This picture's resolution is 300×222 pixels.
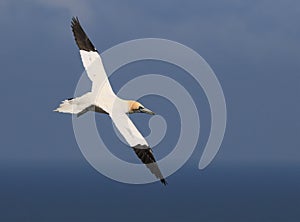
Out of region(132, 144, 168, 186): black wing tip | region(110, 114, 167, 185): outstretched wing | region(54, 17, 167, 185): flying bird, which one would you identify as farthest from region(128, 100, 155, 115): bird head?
region(132, 144, 168, 186): black wing tip

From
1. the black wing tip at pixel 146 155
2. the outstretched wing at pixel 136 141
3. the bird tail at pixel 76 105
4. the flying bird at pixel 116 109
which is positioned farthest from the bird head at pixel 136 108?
the bird tail at pixel 76 105

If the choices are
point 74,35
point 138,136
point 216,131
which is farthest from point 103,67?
point 216,131

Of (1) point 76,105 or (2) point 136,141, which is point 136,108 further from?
(1) point 76,105

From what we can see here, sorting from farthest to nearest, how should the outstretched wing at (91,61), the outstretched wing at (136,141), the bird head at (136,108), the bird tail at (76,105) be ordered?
the outstretched wing at (91,61) → the bird head at (136,108) → the bird tail at (76,105) → the outstretched wing at (136,141)

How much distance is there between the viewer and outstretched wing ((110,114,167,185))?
28.1 metres

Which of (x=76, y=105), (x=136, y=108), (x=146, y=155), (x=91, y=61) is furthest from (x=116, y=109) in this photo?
(x=91, y=61)

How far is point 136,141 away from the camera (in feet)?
92.3

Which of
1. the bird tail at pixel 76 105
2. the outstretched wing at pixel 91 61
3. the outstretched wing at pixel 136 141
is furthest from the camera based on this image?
the outstretched wing at pixel 91 61

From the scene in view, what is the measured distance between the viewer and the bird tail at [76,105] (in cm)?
2862

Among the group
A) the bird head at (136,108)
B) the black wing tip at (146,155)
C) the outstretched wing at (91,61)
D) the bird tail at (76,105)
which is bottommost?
the black wing tip at (146,155)

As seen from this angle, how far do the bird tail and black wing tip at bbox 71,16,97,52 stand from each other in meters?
4.31

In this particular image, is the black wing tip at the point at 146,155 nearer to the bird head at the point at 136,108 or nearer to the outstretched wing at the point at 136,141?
the outstretched wing at the point at 136,141

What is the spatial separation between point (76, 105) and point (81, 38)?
5880mm

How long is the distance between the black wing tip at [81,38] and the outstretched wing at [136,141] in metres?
5.50
